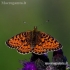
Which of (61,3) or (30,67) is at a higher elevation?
(61,3)

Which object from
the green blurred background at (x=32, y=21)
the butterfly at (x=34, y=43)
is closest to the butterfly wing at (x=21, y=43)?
the butterfly at (x=34, y=43)

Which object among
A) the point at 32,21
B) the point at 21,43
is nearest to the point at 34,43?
the point at 21,43

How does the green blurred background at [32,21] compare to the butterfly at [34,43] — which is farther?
the green blurred background at [32,21]

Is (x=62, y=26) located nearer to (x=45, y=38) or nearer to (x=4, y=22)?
(x=4, y=22)

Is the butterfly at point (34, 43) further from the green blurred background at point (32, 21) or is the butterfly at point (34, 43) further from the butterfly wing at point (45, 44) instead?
the green blurred background at point (32, 21)

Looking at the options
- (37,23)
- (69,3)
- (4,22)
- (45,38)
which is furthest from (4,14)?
(45,38)

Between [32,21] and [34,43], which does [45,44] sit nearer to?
[34,43]

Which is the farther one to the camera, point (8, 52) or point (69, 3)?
point (69, 3)

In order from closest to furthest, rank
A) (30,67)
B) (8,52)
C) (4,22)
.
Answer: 1. (30,67)
2. (8,52)
3. (4,22)
